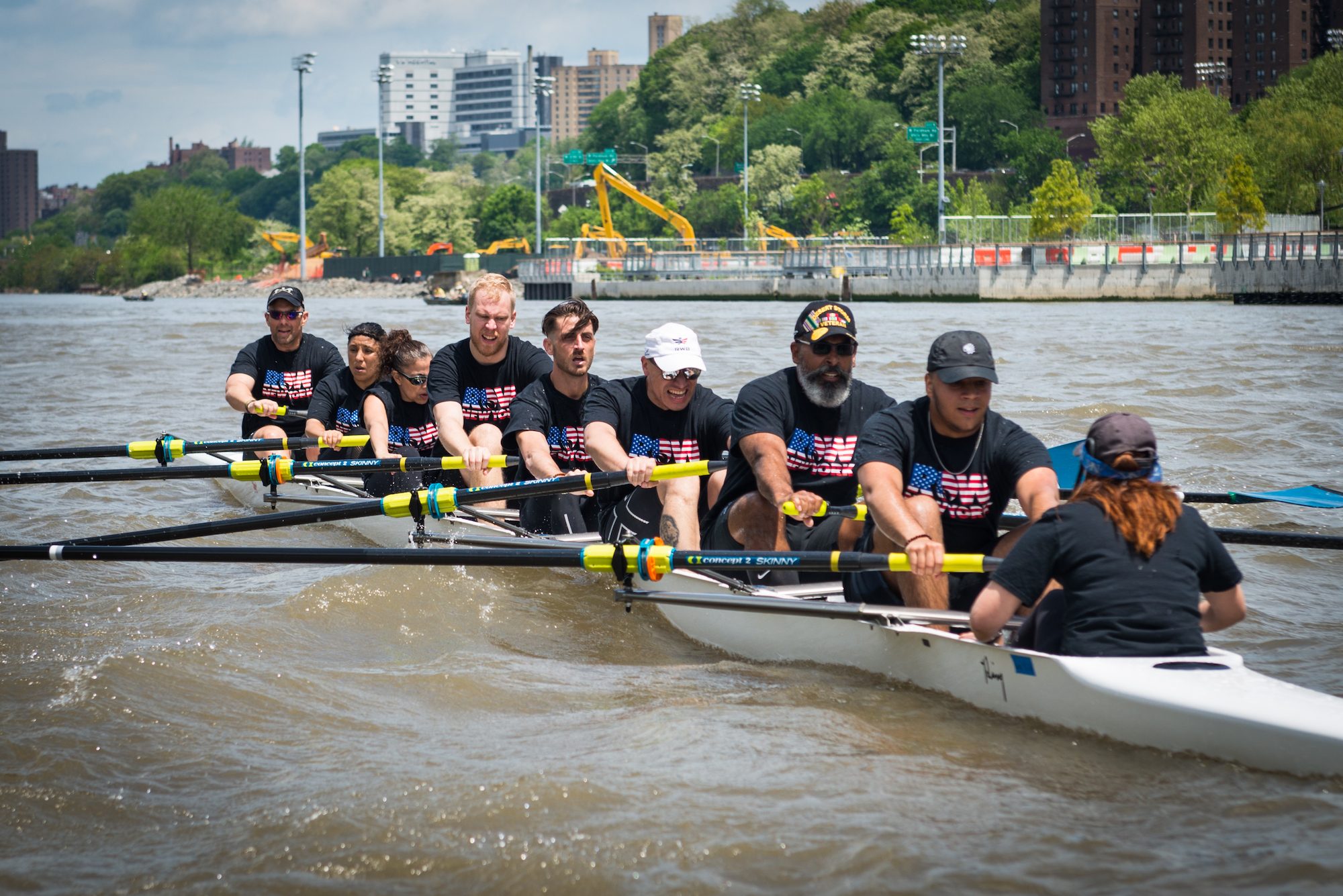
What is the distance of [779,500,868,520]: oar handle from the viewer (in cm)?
620

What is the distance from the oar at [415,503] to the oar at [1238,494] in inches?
76.0

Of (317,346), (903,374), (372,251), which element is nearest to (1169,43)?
(372,251)

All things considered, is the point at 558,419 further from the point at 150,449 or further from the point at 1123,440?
the point at 1123,440

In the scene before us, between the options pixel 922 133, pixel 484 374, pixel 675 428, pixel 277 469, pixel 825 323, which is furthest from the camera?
pixel 922 133

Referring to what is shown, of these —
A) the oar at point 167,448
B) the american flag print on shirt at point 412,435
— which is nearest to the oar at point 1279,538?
the american flag print on shirt at point 412,435

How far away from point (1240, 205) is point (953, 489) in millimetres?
58171

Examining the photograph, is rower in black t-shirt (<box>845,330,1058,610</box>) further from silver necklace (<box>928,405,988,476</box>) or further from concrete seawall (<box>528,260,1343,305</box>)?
concrete seawall (<box>528,260,1343,305</box>)

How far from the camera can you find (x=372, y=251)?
125938 millimetres

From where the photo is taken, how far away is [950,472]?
223 inches

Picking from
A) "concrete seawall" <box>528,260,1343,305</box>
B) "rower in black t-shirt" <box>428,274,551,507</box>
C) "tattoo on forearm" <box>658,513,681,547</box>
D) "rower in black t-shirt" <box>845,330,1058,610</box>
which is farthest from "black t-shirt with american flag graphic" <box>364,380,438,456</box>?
"concrete seawall" <box>528,260,1343,305</box>

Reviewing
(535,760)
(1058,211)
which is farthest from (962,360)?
(1058,211)

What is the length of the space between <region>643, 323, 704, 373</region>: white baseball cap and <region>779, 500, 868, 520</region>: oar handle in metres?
1.04

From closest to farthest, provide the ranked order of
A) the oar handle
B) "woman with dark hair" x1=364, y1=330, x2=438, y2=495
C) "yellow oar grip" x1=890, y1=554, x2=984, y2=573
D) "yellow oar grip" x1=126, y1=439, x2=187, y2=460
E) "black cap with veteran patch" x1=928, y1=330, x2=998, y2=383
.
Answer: "yellow oar grip" x1=890, y1=554, x2=984, y2=573
"black cap with veteran patch" x1=928, y1=330, x2=998, y2=383
the oar handle
"yellow oar grip" x1=126, y1=439, x2=187, y2=460
"woman with dark hair" x1=364, y1=330, x2=438, y2=495

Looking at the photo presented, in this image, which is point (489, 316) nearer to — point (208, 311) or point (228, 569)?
point (228, 569)
